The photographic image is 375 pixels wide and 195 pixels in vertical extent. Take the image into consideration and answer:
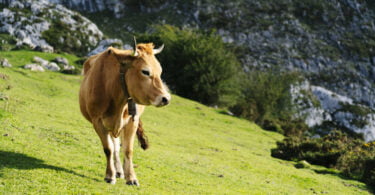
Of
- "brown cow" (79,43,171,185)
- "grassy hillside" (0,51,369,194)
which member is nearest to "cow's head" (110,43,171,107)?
"brown cow" (79,43,171,185)

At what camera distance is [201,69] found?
56.7 metres

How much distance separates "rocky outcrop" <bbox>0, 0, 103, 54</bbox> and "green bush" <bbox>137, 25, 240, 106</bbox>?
134 feet

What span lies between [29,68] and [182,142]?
89.0 feet

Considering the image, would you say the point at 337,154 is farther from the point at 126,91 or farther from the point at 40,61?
the point at 40,61

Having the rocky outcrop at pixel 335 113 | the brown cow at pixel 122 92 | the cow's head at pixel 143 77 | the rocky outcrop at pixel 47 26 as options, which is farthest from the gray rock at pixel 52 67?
the rocky outcrop at pixel 335 113


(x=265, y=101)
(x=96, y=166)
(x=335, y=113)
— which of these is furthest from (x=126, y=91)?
(x=335, y=113)

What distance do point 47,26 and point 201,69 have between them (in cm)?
6427

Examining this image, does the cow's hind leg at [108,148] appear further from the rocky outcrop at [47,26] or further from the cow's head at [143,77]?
the rocky outcrop at [47,26]

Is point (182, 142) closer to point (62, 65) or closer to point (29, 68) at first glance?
point (29, 68)

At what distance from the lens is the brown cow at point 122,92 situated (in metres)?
7.16

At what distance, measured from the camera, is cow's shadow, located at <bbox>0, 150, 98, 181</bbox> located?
26.1 ft

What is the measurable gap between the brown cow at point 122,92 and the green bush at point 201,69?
153 ft

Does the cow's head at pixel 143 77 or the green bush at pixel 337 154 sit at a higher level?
the cow's head at pixel 143 77

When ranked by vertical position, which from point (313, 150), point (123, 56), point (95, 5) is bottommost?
point (313, 150)
